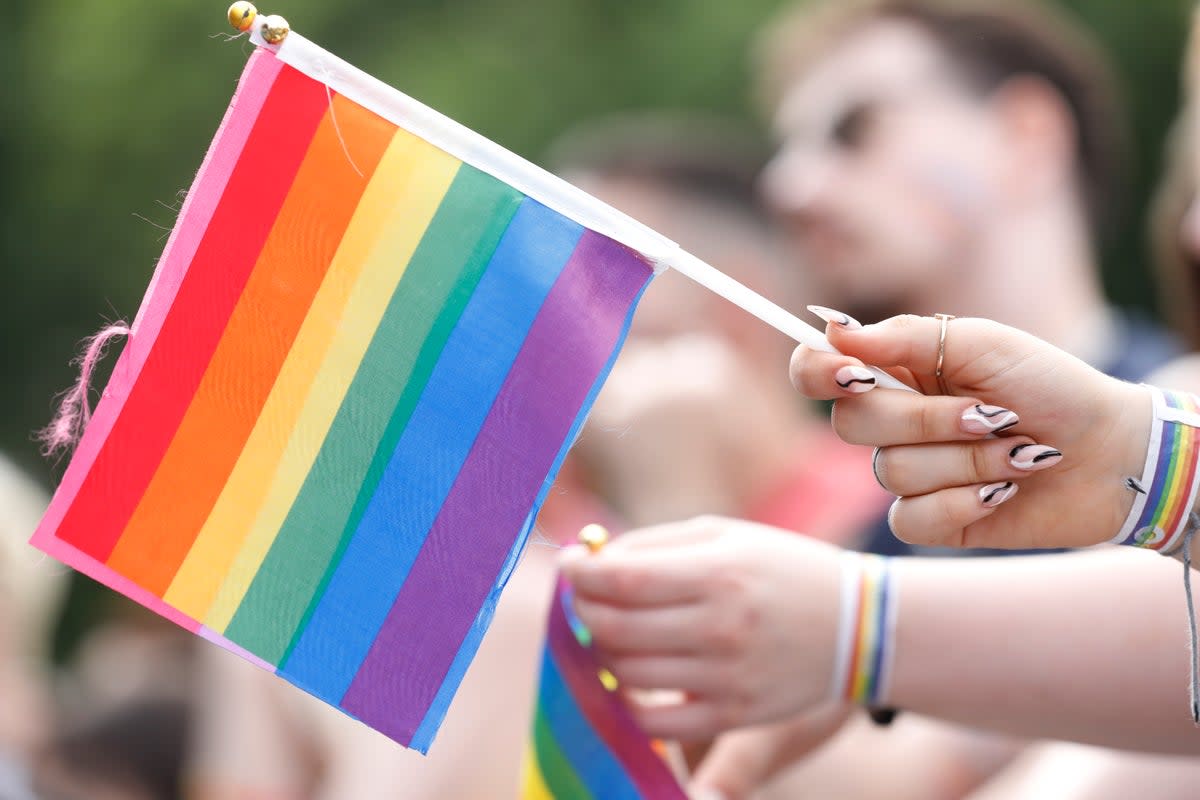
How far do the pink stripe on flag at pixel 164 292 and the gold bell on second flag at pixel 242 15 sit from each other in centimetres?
6

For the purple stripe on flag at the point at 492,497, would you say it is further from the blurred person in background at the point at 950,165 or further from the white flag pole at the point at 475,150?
the blurred person in background at the point at 950,165

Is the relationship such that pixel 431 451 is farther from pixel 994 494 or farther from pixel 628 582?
pixel 994 494

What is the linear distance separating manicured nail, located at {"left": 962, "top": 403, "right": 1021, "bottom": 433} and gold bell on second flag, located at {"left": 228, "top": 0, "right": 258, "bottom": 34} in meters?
0.68

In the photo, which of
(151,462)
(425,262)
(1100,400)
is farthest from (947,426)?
(151,462)

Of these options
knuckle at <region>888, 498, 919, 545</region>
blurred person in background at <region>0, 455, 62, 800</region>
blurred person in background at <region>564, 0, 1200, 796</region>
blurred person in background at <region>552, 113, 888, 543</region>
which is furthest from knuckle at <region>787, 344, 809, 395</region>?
blurred person in background at <region>0, 455, 62, 800</region>

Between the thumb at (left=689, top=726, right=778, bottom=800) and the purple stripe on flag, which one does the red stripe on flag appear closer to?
the purple stripe on flag

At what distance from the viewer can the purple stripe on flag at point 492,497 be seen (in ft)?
4.25

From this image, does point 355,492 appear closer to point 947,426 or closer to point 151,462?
point 151,462

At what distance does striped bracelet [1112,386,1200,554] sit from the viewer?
1.15 metres

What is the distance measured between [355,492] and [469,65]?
6.76 m

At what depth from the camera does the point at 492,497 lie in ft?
4.28

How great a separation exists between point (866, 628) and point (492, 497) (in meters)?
0.41

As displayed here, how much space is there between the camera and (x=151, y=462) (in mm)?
1303

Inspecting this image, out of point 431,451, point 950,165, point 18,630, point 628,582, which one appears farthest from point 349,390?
point 18,630
